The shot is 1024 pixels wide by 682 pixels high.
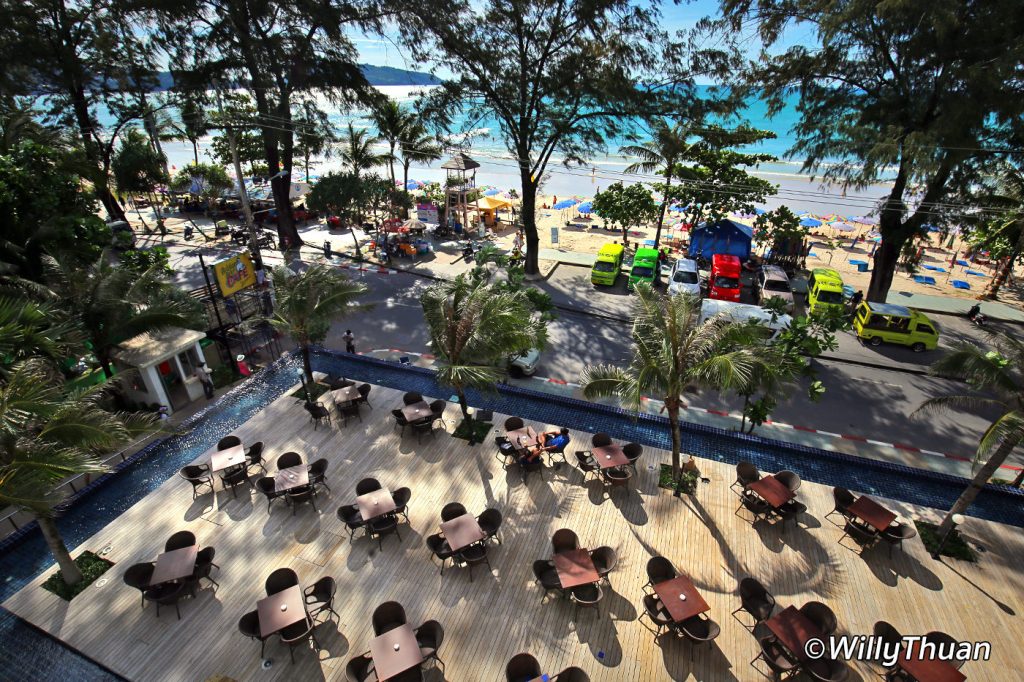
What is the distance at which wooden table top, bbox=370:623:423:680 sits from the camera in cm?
709

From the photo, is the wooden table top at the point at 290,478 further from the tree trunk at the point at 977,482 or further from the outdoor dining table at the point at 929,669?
the tree trunk at the point at 977,482

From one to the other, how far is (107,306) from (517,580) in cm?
1366

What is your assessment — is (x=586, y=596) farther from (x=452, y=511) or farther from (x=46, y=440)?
(x=46, y=440)

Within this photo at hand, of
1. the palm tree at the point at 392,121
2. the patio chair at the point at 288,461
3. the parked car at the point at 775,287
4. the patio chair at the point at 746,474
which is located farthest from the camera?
the palm tree at the point at 392,121

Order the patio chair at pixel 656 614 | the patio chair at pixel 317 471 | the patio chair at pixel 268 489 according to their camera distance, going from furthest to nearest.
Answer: the patio chair at pixel 317 471
the patio chair at pixel 268 489
the patio chair at pixel 656 614

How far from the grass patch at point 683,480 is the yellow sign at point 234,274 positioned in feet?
54.8

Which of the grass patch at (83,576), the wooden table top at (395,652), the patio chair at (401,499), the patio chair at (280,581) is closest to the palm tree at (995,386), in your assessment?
the wooden table top at (395,652)

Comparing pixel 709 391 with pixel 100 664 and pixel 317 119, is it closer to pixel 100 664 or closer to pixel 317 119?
pixel 100 664

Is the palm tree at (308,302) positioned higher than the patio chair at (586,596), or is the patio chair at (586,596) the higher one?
the palm tree at (308,302)

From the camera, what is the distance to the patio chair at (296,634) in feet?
25.5

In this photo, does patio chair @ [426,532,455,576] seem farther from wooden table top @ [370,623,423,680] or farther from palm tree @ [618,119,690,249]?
palm tree @ [618,119,690,249]

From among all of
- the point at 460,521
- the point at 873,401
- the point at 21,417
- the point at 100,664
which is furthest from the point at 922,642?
the point at 21,417

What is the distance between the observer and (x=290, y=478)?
10.8 m

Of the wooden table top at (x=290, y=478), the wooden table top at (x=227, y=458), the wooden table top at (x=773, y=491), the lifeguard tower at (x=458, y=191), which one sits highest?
the lifeguard tower at (x=458, y=191)
